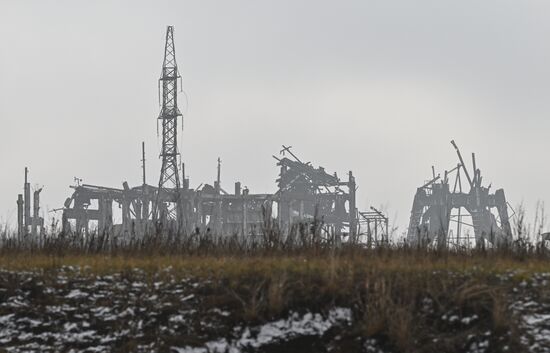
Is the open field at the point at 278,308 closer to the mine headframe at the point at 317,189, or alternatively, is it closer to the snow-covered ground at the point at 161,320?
the snow-covered ground at the point at 161,320

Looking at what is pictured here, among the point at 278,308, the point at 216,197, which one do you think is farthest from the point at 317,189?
the point at 278,308

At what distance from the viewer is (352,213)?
187 feet

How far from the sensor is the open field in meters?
8.70

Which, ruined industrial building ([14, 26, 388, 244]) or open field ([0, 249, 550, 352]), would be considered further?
ruined industrial building ([14, 26, 388, 244])

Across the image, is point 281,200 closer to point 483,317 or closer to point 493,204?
point 493,204

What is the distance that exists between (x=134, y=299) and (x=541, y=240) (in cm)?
681

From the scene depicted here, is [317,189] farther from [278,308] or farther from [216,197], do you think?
[278,308]

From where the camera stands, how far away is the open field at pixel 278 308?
342 inches

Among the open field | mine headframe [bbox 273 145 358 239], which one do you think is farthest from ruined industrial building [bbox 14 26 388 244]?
the open field

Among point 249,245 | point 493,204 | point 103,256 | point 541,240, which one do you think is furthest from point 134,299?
point 493,204

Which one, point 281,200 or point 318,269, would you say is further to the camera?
point 281,200

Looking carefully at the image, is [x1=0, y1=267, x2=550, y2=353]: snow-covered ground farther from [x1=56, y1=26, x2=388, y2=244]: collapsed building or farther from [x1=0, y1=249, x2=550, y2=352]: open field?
[x1=56, y1=26, x2=388, y2=244]: collapsed building

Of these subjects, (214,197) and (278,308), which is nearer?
(278,308)

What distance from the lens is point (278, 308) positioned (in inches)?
360
